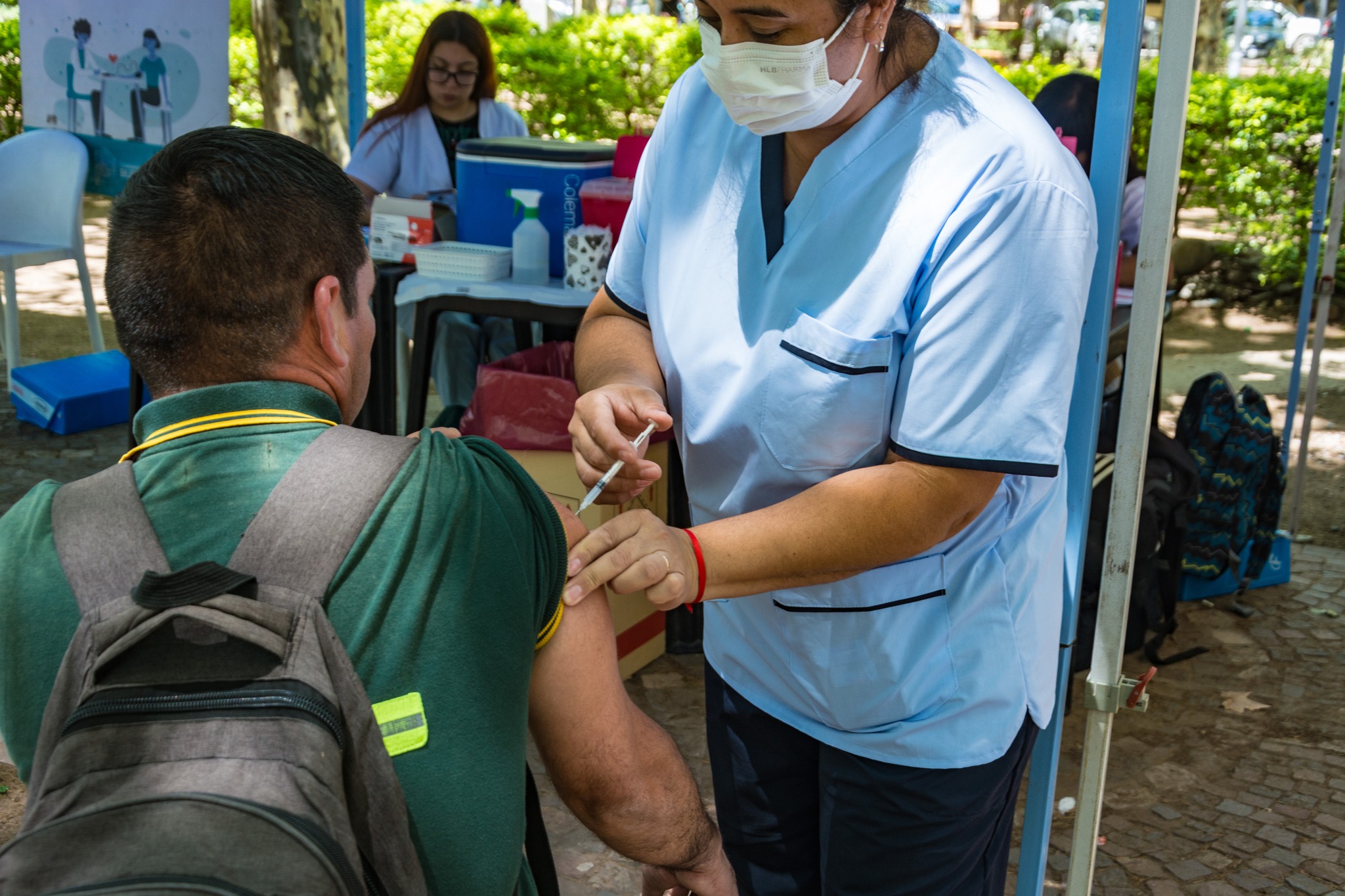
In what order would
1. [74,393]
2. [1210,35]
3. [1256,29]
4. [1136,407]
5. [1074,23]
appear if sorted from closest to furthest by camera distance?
[1136,407] < [74,393] < [1210,35] < [1074,23] < [1256,29]

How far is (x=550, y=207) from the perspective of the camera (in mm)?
3729

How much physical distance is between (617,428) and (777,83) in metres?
0.44

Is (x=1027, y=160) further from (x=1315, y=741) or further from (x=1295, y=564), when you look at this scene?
(x=1295, y=564)

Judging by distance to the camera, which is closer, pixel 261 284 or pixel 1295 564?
pixel 261 284

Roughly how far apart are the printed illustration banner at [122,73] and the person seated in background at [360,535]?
4.48 m

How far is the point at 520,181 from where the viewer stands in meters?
3.79

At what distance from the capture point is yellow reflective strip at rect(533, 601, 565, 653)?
45.6 inches

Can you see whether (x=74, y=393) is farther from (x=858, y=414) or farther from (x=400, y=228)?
(x=858, y=414)

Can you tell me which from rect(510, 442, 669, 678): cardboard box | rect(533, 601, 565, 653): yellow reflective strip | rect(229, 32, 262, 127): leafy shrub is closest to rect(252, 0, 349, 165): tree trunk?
rect(510, 442, 669, 678): cardboard box

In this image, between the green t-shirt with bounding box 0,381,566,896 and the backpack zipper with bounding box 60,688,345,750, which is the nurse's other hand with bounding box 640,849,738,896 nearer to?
the green t-shirt with bounding box 0,381,566,896

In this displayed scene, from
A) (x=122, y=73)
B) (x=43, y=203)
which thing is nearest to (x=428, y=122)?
(x=122, y=73)

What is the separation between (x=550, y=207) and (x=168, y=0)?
2.54 metres

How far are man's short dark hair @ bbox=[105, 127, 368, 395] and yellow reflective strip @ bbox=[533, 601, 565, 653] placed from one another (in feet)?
1.18

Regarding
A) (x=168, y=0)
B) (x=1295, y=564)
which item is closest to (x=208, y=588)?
(x=1295, y=564)
